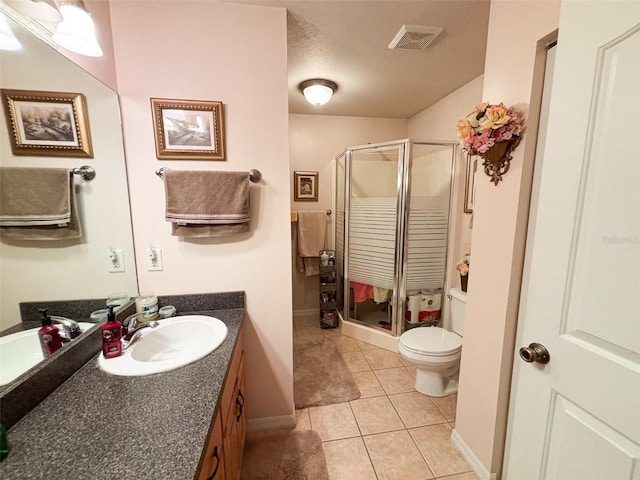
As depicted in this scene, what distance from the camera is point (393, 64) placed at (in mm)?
1891

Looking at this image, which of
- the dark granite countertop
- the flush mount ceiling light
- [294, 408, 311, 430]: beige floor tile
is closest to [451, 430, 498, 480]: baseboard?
[294, 408, 311, 430]: beige floor tile

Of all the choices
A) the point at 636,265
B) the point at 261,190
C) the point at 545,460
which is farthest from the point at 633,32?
the point at 261,190

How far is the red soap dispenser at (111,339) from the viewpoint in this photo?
985mm

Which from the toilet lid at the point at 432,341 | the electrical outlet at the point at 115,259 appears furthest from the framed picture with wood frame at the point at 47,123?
the toilet lid at the point at 432,341

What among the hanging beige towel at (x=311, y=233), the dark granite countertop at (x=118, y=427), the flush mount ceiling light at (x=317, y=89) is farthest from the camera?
the hanging beige towel at (x=311, y=233)

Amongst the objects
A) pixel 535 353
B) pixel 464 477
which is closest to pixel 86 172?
pixel 535 353

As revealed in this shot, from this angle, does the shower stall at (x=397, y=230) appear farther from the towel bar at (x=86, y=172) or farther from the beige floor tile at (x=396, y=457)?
the towel bar at (x=86, y=172)

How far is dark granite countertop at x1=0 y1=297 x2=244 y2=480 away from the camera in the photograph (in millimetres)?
570

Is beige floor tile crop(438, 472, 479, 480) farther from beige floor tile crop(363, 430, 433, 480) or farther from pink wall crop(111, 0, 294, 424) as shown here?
pink wall crop(111, 0, 294, 424)

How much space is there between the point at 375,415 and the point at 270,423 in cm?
69

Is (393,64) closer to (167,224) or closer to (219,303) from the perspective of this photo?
(167,224)

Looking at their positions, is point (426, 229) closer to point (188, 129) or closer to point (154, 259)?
point (188, 129)

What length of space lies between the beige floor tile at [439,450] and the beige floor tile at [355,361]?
2.15 feet

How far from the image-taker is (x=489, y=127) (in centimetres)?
105
